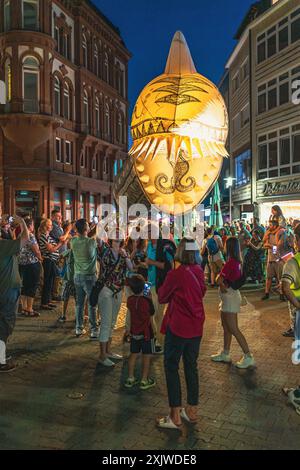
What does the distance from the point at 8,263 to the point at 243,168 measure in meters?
26.2

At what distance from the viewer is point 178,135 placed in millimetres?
5410

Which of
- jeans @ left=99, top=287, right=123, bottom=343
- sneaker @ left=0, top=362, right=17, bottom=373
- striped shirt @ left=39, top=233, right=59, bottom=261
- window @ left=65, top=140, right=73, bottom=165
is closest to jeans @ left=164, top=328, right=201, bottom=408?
jeans @ left=99, top=287, right=123, bottom=343

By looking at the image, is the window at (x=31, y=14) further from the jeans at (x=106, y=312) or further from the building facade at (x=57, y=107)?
the jeans at (x=106, y=312)

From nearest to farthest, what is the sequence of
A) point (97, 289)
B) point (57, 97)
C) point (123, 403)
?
point (123, 403) < point (97, 289) < point (57, 97)

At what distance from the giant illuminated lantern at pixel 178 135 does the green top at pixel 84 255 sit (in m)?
1.52

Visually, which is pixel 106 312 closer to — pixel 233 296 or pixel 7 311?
pixel 7 311

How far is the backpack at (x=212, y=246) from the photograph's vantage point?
1083 cm

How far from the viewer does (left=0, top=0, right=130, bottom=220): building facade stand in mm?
25891

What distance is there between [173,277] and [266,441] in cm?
161

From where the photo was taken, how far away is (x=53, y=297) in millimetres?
10234

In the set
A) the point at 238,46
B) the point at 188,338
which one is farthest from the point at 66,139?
the point at 188,338

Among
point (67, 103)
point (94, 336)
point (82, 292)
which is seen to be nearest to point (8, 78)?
point (67, 103)

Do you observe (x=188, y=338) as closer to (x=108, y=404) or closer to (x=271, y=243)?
(x=108, y=404)

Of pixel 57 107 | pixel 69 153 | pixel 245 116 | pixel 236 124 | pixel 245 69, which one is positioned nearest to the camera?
pixel 245 69
